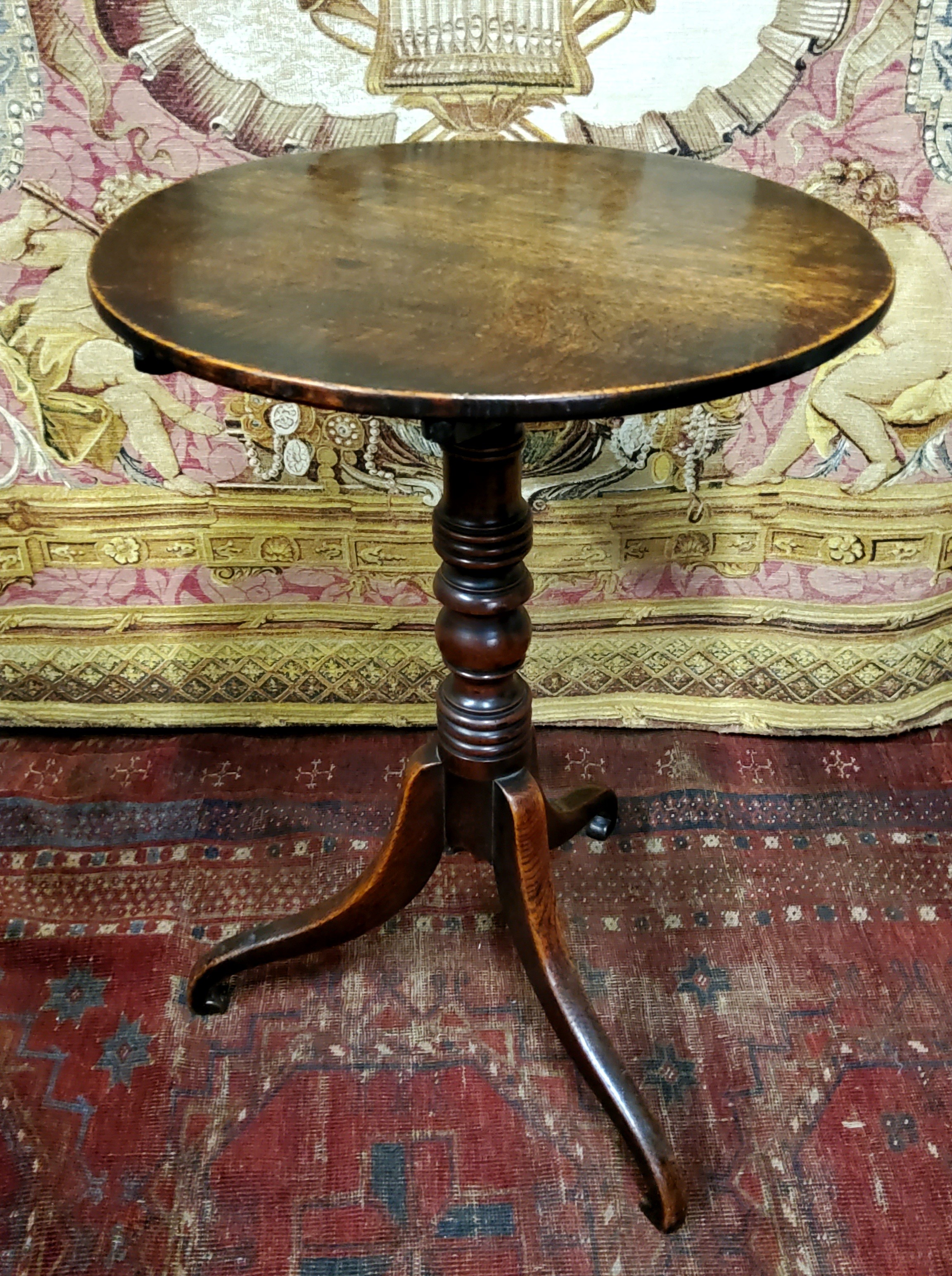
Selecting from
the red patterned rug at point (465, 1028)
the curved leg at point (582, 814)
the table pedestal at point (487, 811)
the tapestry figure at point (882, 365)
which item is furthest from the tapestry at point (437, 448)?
the table pedestal at point (487, 811)

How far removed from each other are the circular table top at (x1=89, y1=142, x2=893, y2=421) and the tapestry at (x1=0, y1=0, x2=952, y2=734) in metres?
0.25

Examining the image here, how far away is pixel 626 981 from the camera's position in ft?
4.20

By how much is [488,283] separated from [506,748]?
48cm

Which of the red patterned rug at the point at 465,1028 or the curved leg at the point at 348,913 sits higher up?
the curved leg at the point at 348,913

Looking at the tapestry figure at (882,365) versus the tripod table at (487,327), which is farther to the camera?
the tapestry figure at (882,365)

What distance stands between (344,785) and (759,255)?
38.1 inches

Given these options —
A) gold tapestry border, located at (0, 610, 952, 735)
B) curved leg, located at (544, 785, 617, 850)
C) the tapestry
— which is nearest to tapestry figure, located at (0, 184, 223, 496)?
the tapestry

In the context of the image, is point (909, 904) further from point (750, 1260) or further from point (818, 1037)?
point (750, 1260)

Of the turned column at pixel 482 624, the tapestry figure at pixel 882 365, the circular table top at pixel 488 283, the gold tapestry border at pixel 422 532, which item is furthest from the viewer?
the gold tapestry border at pixel 422 532

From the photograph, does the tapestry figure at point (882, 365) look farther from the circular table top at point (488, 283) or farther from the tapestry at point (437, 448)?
the circular table top at point (488, 283)

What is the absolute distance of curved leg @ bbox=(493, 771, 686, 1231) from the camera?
1.03 m

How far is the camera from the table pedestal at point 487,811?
1018 mm

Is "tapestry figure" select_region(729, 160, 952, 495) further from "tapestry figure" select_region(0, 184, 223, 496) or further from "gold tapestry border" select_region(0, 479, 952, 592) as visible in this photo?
"tapestry figure" select_region(0, 184, 223, 496)

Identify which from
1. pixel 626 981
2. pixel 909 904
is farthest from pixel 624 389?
pixel 909 904
